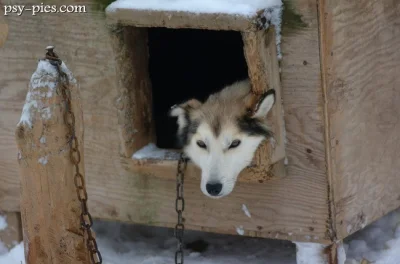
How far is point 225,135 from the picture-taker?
434 centimetres

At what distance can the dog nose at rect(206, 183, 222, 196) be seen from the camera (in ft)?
13.9

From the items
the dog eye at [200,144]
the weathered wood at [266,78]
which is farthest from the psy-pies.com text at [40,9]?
the weathered wood at [266,78]

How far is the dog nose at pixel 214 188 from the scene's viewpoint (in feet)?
13.9

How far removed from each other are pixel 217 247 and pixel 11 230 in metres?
1.21

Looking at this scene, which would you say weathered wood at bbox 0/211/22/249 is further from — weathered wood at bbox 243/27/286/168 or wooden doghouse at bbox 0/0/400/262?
weathered wood at bbox 243/27/286/168

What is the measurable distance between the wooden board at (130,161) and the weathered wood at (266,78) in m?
0.06

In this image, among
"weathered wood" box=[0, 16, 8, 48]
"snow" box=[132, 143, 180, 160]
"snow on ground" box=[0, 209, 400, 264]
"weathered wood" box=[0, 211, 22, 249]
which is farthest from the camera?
"weathered wood" box=[0, 211, 22, 249]

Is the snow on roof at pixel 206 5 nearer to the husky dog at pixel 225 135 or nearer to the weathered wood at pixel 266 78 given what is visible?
the weathered wood at pixel 266 78

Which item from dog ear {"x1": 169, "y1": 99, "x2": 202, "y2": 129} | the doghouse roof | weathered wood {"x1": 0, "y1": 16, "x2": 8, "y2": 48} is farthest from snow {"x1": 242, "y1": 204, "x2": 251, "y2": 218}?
weathered wood {"x1": 0, "y1": 16, "x2": 8, "y2": 48}

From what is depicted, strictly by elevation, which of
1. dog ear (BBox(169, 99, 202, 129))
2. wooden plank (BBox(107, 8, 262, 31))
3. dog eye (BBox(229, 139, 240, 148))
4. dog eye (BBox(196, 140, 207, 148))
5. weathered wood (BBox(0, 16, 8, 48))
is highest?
weathered wood (BBox(0, 16, 8, 48))

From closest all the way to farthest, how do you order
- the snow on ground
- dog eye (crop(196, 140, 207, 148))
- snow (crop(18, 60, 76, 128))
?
1. snow (crop(18, 60, 76, 128))
2. dog eye (crop(196, 140, 207, 148))
3. the snow on ground

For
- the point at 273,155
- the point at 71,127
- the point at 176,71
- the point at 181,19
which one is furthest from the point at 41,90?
the point at 176,71

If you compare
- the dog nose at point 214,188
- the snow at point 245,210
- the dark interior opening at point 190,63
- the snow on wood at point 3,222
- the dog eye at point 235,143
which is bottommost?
the dog nose at point 214,188

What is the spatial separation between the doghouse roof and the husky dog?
1.14 ft
